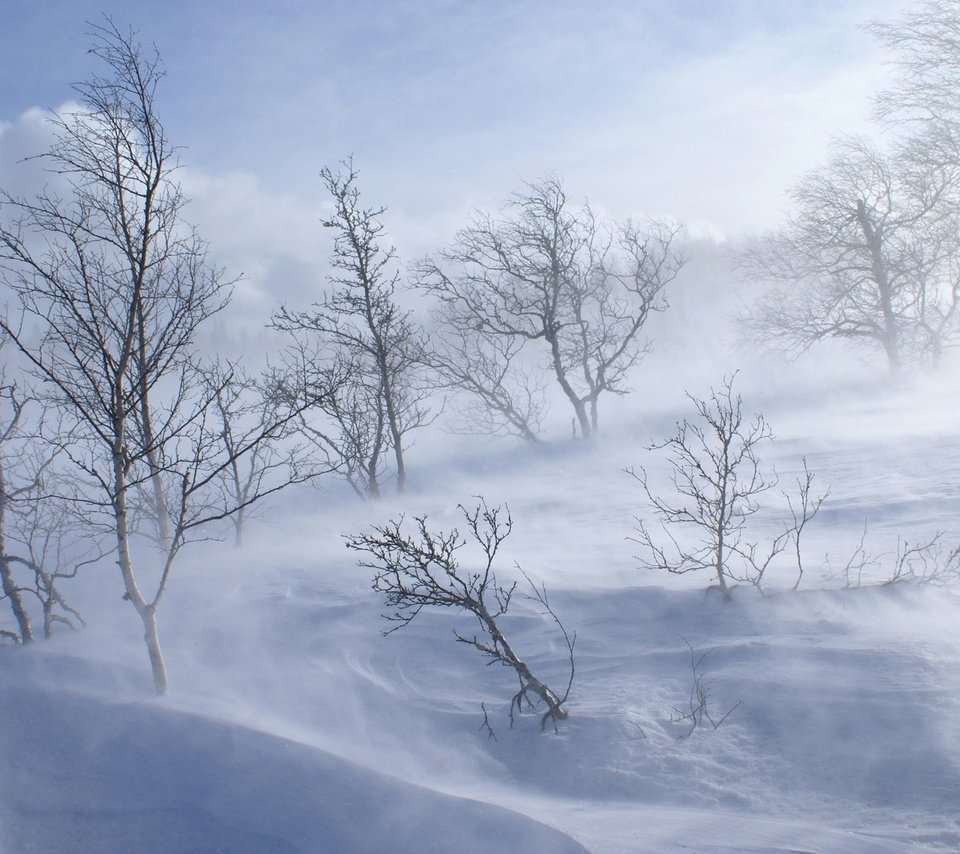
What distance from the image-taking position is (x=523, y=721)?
19.6 ft

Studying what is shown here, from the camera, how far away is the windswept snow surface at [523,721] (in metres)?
4.34

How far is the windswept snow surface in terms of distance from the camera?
14.3ft

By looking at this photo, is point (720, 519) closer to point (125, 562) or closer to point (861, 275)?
point (125, 562)

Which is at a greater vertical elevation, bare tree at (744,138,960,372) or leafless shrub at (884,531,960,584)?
bare tree at (744,138,960,372)

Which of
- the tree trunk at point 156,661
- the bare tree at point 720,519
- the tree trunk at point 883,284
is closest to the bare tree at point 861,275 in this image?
the tree trunk at point 883,284

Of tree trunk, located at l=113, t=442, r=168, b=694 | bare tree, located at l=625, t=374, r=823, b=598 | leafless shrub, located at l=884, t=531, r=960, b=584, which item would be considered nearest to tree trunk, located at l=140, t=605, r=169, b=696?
tree trunk, located at l=113, t=442, r=168, b=694

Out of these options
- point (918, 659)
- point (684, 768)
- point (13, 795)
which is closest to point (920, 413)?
point (918, 659)

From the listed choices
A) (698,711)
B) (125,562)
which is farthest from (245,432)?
(698,711)

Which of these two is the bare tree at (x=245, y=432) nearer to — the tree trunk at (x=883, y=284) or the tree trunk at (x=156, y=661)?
the tree trunk at (x=156, y=661)

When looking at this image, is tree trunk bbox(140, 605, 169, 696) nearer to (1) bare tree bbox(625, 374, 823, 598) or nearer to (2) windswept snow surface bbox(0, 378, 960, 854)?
(2) windswept snow surface bbox(0, 378, 960, 854)

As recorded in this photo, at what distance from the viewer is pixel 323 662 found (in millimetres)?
7449

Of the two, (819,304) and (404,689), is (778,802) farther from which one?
(819,304)

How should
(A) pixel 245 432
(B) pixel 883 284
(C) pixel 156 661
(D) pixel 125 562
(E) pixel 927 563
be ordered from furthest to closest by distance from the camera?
(B) pixel 883 284, (A) pixel 245 432, (E) pixel 927 563, (C) pixel 156 661, (D) pixel 125 562

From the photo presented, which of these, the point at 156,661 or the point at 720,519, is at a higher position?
the point at 720,519
